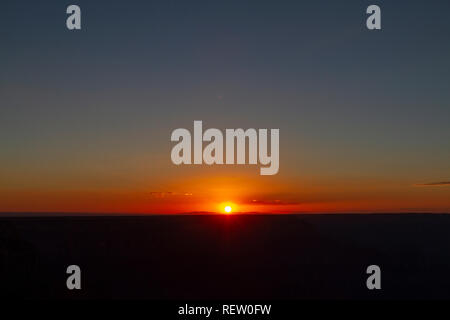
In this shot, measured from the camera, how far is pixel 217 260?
60000 mm

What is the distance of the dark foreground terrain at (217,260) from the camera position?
40844mm

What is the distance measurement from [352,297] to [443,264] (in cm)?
3877

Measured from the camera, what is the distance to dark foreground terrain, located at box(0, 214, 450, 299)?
40.8m

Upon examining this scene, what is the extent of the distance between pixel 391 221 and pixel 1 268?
10970cm

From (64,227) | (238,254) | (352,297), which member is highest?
(64,227)

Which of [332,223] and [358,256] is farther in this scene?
[332,223]

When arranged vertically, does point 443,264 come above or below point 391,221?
below

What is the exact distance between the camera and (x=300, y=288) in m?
48.8

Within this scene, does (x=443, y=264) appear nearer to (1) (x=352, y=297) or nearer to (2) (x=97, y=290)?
(1) (x=352, y=297)

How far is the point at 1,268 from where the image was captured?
1405 inches

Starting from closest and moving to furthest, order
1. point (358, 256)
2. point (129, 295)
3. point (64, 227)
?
point (129, 295) < point (358, 256) < point (64, 227)

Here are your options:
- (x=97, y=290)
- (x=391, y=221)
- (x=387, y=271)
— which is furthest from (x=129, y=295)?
(x=391, y=221)
